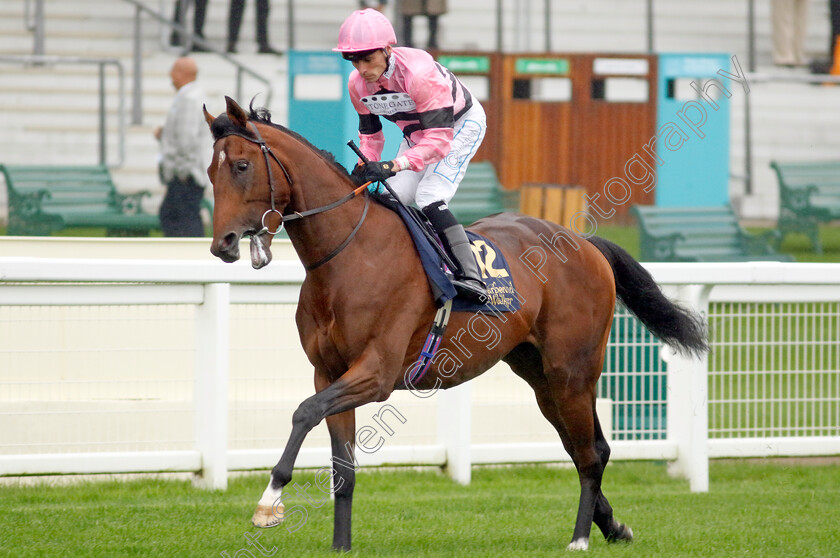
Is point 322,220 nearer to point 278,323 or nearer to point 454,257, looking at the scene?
point 454,257

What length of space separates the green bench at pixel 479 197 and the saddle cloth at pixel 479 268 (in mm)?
6400

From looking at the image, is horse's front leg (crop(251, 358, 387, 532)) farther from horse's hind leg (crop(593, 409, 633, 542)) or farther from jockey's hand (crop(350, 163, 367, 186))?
horse's hind leg (crop(593, 409, 633, 542))

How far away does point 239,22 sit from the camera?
13.8 meters

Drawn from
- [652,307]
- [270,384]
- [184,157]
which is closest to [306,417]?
[270,384]

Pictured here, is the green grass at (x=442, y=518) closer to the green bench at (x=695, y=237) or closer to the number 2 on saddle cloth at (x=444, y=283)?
the number 2 on saddle cloth at (x=444, y=283)

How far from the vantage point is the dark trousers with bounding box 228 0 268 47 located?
44.8 feet

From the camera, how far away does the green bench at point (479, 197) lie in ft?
36.7

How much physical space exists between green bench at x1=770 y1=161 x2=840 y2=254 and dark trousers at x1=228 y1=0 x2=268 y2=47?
20.0 feet

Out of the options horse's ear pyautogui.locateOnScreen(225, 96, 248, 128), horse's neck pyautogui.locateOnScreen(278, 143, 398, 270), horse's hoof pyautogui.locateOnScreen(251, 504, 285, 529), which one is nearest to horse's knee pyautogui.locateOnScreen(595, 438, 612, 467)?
horse's neck pyautogui.locateOnScreen(278, 143, 398, 270)

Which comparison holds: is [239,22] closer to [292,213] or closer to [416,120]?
[416,120]

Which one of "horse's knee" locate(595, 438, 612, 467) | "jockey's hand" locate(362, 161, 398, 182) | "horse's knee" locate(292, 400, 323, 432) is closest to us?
"horse's knee" locate(292, 400, 323, 432)

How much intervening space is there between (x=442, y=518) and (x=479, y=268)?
46.6 inches

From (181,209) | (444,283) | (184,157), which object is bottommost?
(444,283)

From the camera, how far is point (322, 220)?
163 inches
